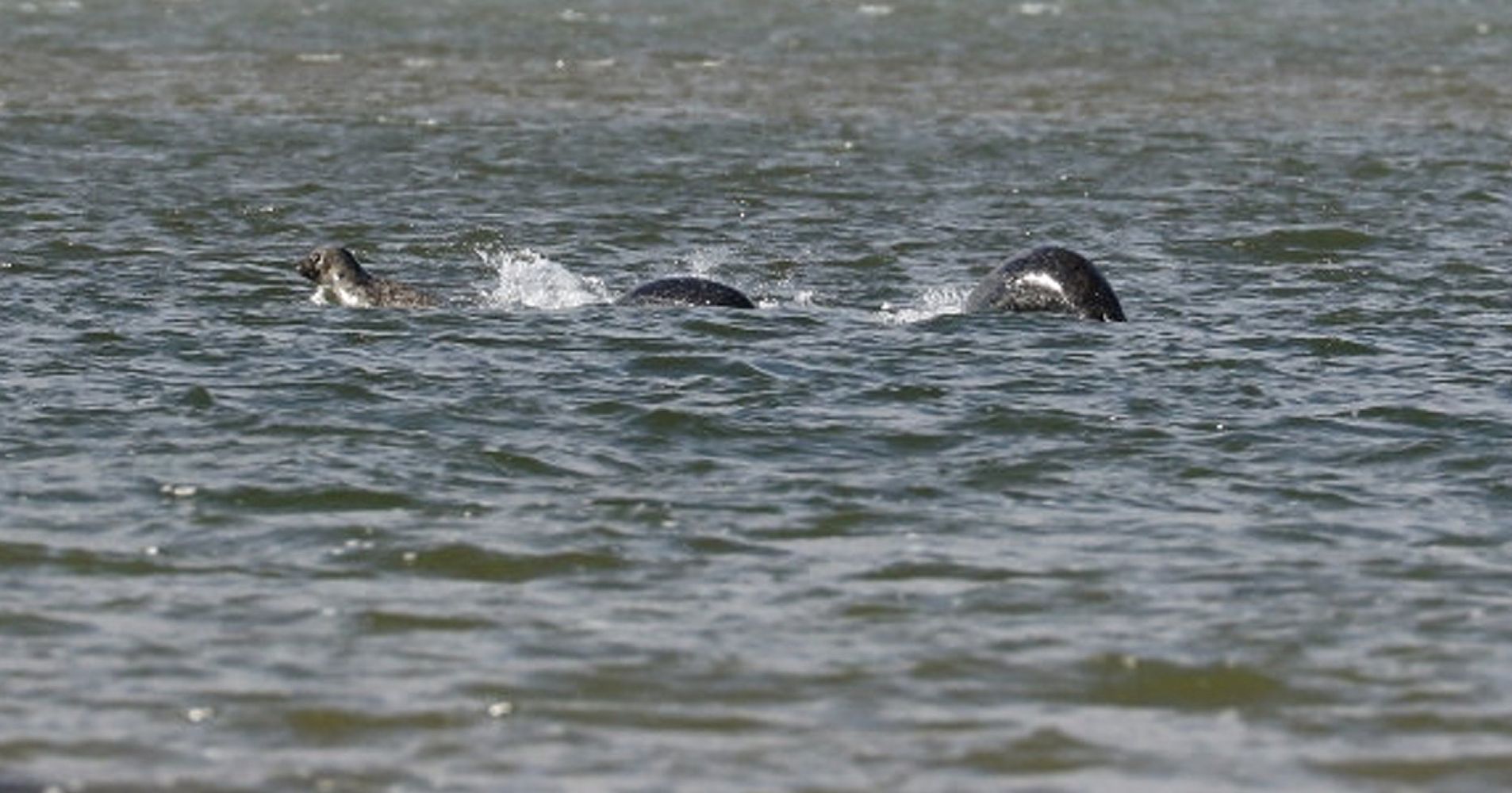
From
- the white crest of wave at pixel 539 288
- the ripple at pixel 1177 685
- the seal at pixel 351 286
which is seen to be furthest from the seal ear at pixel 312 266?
the ripple at pixel 1177 685

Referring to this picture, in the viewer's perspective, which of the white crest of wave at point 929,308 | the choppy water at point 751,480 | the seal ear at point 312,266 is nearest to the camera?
the choppy water at point 751,480

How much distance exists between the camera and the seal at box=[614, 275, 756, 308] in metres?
18.4

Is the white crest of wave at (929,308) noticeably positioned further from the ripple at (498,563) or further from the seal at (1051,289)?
the ripple at (498,563)

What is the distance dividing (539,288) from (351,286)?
1.28 m

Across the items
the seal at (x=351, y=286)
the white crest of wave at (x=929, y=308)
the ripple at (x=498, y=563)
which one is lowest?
the white crest of wave at (x=929, y=308)

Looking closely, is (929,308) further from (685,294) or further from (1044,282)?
(685,294)

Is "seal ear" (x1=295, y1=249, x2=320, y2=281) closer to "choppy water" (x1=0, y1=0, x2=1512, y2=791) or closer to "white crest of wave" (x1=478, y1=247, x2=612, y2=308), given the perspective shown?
"choppy water" (x1=0, y1=0, x2=1512, y2=791)

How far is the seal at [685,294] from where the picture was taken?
1839 centimetres

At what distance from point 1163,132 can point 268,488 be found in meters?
21.2

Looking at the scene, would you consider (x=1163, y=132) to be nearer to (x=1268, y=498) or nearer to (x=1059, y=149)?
(x=1059, y=149)

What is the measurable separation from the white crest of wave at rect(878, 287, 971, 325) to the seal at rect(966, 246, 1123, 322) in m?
0.26

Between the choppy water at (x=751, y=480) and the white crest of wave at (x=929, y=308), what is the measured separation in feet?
0.24

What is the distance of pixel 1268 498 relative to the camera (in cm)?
1335

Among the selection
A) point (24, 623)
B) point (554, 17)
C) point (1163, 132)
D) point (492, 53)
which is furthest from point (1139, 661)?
point (554, 17)
